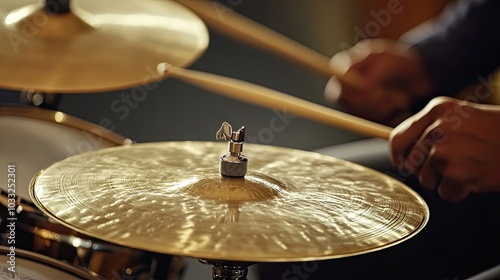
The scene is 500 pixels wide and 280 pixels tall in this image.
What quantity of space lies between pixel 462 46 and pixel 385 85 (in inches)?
6.0

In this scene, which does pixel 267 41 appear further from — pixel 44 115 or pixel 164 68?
pixel 44 115

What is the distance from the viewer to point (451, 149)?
94 centimetres

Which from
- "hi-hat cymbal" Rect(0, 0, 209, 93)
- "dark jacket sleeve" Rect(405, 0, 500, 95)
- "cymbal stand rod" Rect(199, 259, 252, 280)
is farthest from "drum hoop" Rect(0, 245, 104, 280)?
"dark jacket sleeve" Rect(405, 0, 500, 95)

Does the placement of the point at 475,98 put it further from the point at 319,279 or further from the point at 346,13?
the point at 319,279

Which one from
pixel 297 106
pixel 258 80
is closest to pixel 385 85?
pixel 297 106

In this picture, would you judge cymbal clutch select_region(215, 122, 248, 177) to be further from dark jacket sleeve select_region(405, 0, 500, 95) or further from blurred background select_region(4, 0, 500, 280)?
blurred background select_region(4, 0, 500, 280)

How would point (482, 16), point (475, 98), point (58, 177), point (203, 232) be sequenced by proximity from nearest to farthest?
point (203, 232)
point (58, 177)
point (482, 16)
point (475, 98)

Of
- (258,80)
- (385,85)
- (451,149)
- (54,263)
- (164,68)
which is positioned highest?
(258,80)

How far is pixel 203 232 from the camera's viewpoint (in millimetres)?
687

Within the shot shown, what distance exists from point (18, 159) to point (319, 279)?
49 centimetres

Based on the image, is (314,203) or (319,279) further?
(319,279)

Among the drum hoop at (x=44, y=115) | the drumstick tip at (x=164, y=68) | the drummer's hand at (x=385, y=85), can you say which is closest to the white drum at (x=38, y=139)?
the drum hoop at (x=44, y=115)

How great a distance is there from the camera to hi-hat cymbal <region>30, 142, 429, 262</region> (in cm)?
68

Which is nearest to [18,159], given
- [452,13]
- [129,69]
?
[129,69]
